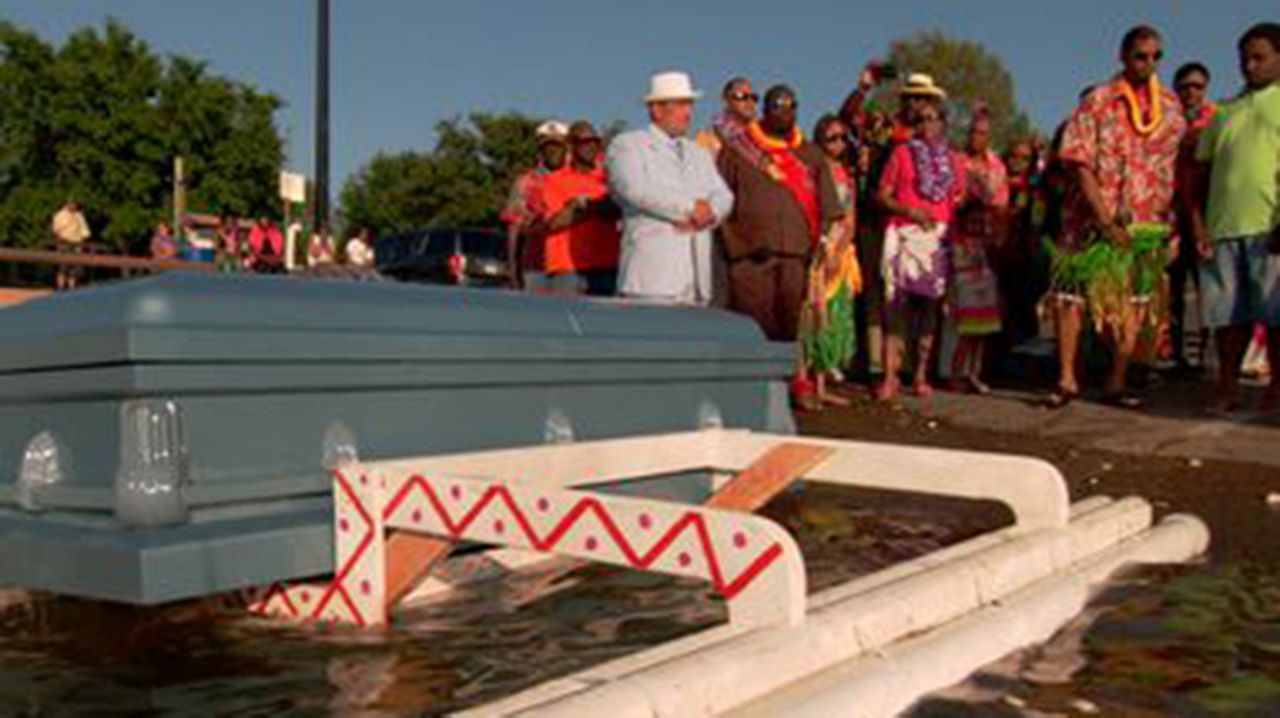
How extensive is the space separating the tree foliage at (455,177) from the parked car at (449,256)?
140ft

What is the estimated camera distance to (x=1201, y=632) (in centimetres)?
322

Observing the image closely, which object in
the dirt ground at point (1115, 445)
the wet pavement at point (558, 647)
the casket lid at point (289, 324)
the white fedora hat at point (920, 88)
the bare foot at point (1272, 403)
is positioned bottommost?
the wet pavement at point (558, 647)

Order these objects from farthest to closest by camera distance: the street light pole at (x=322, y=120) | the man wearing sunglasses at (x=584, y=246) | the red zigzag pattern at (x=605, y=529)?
the street light pole at (x=322, y=120) < the man wearing sunglasses at (x=584, y=246) < the red zigzag pattern at (x=605, y=529)

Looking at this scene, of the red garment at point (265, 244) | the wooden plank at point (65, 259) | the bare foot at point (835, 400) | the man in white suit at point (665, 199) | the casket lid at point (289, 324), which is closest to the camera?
the casket lid at point (289, 324)

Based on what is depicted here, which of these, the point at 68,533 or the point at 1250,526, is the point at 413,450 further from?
the point at 1250,526

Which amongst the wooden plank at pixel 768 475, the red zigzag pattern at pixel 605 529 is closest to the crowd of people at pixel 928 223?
the wooden plank at pixel 768 475

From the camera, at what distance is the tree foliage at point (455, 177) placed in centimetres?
6291

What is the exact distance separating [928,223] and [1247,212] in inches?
82.2

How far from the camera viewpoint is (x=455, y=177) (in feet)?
211

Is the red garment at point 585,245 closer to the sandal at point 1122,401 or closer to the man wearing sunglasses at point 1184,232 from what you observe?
the sandal at point 1122,401

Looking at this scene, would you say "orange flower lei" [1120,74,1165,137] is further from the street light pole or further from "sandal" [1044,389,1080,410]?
the street light pole

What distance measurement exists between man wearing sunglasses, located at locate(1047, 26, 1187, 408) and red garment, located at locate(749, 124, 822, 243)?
4.56 ft

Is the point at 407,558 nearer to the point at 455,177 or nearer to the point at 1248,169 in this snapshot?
the point at 1248,169

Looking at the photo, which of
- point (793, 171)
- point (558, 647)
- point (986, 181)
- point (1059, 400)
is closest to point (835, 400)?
point (1059, 400)
